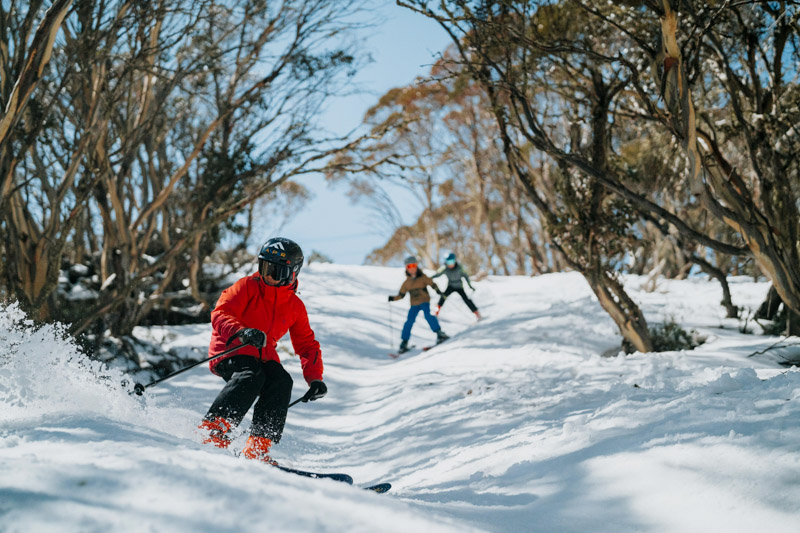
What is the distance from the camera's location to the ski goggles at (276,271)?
11.7 ft

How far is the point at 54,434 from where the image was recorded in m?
1.98

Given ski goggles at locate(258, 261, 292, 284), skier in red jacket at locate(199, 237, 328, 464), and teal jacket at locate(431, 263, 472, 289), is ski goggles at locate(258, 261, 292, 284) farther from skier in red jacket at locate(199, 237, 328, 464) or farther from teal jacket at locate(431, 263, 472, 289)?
teal jacket at locate(431, 263, 472, 289)

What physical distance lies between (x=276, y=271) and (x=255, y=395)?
0.77 meters

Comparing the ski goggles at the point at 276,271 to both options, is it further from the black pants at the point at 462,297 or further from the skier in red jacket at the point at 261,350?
the black pants at the point at 462,297

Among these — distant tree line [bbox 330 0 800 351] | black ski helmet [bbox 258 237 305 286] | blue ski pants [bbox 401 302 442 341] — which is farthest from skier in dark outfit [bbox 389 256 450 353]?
black ski helmet [bbox 258 237 305 286]

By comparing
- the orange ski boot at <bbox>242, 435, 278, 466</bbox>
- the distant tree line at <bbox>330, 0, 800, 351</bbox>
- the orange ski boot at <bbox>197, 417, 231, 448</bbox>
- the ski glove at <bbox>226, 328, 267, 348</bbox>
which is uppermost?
the distant tree line at <bbox>330, 0, 800, 351</bbox>

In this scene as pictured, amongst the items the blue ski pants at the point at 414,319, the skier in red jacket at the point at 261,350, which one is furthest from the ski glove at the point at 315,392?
the blue ski pants at the point at 414,319

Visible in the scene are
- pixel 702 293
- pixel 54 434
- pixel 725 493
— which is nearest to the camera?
pixel 54 434

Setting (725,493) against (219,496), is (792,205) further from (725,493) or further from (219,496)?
(219,496)

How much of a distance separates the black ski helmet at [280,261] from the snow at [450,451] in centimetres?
A: 100

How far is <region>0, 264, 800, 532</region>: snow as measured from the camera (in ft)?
5.22

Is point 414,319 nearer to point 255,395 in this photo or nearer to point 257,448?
point 255,395

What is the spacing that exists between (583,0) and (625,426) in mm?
6034

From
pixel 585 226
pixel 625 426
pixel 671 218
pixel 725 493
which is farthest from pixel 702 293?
pixel 725 493
